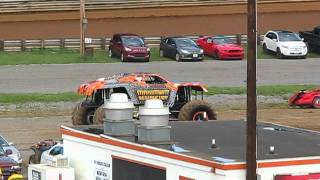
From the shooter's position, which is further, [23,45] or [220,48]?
[23,45]

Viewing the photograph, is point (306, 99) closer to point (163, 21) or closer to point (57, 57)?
point (57, 57)

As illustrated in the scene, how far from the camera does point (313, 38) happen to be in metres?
50.8

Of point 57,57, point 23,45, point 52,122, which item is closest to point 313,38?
point 57,57

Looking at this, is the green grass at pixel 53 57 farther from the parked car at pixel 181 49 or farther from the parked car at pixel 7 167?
the parked car at pixel 7 167

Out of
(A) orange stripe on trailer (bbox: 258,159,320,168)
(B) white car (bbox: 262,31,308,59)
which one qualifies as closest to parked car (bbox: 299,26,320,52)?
(B) white car (bbox: 262,31,308,59)

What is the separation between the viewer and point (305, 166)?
9.93 meters

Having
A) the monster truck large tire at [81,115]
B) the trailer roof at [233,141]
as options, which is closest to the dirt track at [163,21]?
the monster truck large tire at [81,115]

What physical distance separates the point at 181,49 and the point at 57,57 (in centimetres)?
705

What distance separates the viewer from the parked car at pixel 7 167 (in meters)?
19.3

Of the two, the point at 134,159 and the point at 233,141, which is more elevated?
the point at 233,141

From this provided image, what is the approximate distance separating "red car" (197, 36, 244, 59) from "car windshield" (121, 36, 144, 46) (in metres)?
3.94

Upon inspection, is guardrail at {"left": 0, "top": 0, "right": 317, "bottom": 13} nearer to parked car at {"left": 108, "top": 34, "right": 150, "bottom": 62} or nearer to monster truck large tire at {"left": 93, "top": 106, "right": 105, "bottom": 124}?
parked car at {"left": 108, "top": 34, "right": 150, "bottom": 62}

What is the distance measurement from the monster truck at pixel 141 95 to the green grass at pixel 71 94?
7.12 meters

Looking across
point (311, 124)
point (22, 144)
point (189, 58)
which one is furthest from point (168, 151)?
point (189, 58)
